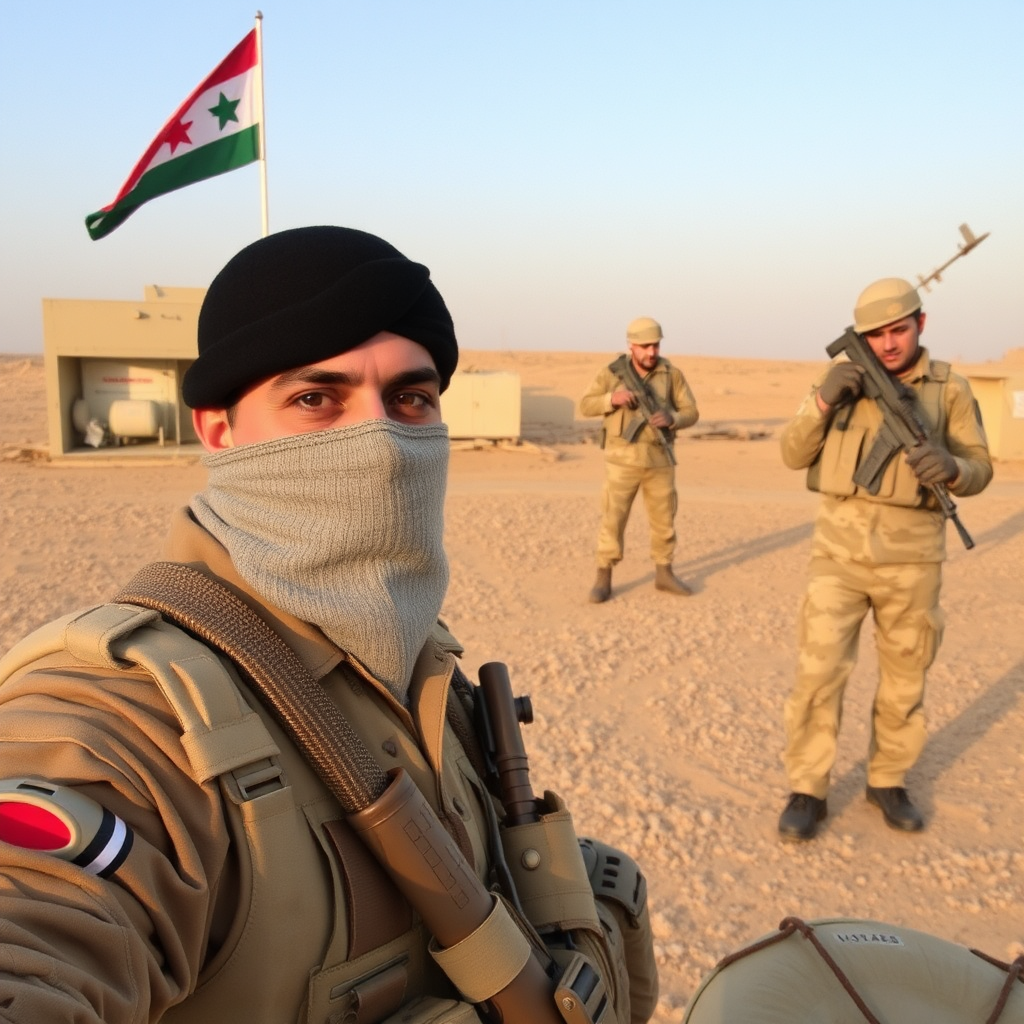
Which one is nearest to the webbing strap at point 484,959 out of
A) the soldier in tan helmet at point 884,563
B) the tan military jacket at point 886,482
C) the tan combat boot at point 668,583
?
the soldier in tan helmet at point 884,563

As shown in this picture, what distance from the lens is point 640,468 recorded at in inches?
279

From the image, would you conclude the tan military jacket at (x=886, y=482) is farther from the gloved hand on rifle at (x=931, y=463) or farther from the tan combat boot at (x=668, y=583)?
the tan combat boot at (x=668, y=583)

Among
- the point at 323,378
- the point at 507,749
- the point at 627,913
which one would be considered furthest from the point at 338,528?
the point at 627,913

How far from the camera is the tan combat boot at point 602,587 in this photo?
675 centimetres

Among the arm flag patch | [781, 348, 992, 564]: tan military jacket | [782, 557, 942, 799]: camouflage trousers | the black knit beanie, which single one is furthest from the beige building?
the arm flag patch

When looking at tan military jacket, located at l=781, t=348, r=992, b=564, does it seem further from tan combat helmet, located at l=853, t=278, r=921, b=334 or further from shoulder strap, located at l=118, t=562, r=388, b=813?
shoulder strap, located at l=118, t=562, r=388, b=813

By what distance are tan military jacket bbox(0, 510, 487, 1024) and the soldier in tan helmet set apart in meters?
2.88

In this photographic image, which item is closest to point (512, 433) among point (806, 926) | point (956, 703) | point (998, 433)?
point (998, 433)

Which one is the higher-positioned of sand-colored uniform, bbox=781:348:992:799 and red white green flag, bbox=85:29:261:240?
red white green flag, bbox=85:29:261:240

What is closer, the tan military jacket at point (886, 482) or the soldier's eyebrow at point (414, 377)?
the soldier's eyebrow at point (414, 377)

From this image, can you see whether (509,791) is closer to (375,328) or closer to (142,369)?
(375,328)

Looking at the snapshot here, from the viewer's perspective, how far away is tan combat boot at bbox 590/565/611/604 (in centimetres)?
675

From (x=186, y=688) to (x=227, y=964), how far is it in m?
0.30

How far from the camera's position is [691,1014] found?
1932mm
